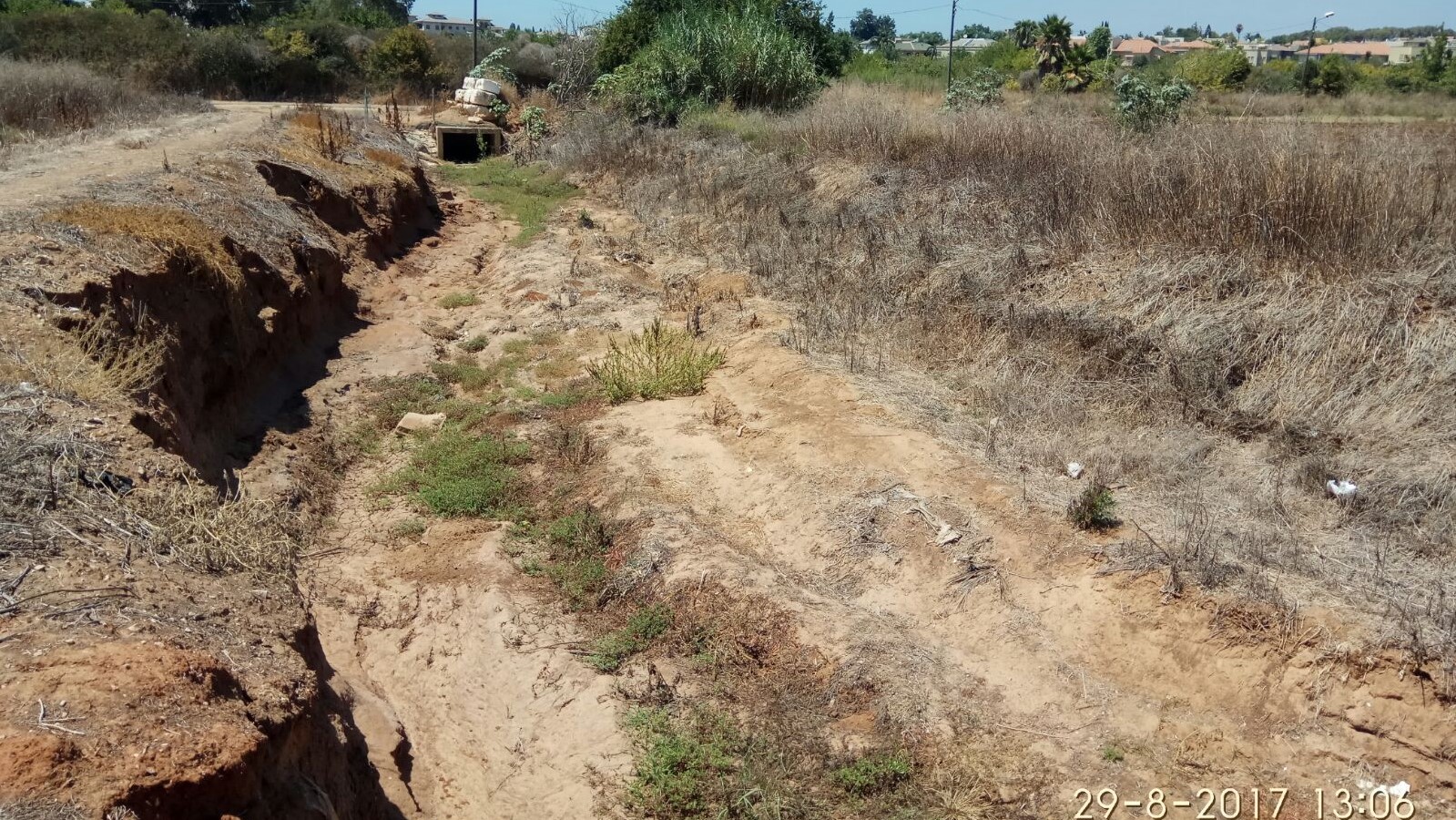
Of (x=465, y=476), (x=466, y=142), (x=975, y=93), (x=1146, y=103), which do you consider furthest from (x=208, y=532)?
(x=466, y=142)

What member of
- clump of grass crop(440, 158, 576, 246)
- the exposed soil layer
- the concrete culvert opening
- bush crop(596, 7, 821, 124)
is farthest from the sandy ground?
the concrete culvert opening

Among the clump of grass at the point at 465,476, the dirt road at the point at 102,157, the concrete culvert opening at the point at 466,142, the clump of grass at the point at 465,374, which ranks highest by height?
the concrete culvert opening at the point at 466,142

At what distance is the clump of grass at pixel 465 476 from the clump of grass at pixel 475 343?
6.72 feet

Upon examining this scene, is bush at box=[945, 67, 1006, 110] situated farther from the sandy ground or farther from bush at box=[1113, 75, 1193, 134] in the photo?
the sandy ground

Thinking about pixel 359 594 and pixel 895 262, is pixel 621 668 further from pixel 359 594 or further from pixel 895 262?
pixel 895 262

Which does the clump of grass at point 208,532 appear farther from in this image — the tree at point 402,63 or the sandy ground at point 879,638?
the tree at point 402,63

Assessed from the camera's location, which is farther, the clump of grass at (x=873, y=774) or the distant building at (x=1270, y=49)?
the distant building at (x=1270, y=49)

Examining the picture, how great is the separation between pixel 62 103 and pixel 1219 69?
2850cm

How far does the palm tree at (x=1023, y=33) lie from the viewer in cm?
4244

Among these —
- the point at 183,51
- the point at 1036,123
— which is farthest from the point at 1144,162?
the point at 183,51

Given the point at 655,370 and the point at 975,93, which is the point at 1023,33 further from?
the point at 655,370

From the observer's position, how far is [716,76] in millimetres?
20406

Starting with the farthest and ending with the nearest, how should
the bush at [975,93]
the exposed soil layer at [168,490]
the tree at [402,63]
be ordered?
the tree at [402,63] < the bush at [975,93] < the exposed soil layer at [168,490]

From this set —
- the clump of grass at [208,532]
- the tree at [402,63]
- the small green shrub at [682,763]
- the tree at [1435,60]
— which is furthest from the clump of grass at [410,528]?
the tree at [1435,60]
